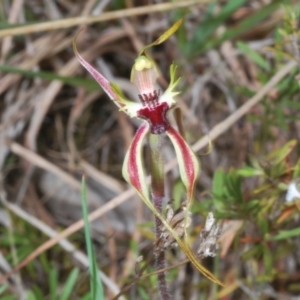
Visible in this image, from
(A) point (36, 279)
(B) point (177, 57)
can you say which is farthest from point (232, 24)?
(A) point (36, 279)

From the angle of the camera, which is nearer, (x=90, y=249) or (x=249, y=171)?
(x=90, y=249)

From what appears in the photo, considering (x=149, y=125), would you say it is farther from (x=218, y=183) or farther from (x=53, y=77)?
(x=53, y=77)

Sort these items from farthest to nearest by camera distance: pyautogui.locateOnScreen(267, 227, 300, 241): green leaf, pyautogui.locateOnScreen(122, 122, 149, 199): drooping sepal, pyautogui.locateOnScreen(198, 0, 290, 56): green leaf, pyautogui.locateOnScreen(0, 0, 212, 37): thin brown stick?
pyautogui.locateOnScreen(198, 0, 290, 56): green leaf < pyautogui.locateOnScreen(0, 0, 212, 37): thin brown stick < pyautogui.locateOnScreen(267, 227, 300, 241): green leaf < pyautogui.locateOnScreen(122, 122, 149, 199): drooping sepal

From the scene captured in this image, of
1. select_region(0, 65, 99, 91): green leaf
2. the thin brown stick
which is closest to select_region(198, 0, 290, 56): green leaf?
the thin brown stick

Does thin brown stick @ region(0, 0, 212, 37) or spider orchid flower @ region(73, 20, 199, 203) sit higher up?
thin brown stick @ region(0, 0, 212, 37)

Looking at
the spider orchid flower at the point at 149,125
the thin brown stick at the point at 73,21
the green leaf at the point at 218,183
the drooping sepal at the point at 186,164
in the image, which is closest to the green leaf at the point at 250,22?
the thin brown stick at the point at 73,21

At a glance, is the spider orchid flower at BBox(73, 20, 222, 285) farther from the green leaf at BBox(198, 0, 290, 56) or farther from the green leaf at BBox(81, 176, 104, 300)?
the green leaf at BBox(198, 0, 290, 56)

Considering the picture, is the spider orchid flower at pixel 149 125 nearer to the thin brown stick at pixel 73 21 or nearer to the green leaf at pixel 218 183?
the green leaf at pixel 218 183

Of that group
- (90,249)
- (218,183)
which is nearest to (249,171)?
(218,183)
